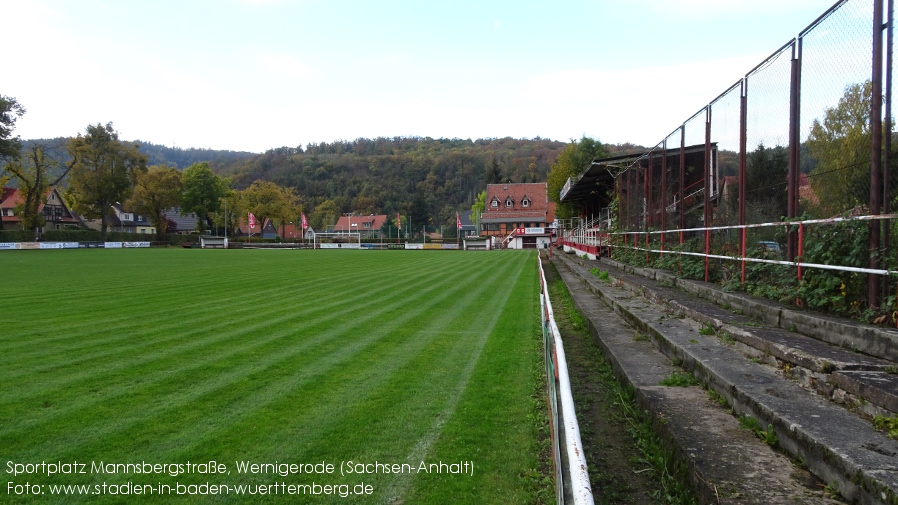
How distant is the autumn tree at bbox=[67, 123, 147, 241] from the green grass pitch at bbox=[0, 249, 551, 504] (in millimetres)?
57452

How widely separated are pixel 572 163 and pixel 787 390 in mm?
54843

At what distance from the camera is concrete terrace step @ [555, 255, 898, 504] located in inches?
95.0

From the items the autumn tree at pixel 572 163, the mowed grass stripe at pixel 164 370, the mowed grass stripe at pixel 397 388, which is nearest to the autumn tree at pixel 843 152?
the mowed grass stripe at pixel 397 388

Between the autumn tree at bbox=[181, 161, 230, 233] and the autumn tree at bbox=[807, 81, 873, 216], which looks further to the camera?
the autumn tree at bbox=[181, 161, 230, 233]

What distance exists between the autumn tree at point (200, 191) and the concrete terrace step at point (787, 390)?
261ft

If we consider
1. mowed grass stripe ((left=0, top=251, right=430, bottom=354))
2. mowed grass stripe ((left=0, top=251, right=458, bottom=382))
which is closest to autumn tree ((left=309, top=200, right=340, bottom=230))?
mowed grass stripe ((left=0, top=251, right=430, bottom=354))

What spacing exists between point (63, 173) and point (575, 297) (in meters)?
65.5

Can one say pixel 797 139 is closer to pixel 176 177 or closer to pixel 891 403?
pixel 891 403

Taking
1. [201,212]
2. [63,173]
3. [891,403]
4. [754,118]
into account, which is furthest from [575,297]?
[201,212]

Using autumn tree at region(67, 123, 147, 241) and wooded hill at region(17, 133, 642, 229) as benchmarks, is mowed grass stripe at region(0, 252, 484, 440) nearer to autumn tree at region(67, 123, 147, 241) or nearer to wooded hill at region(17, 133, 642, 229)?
autumn tree at region(67, 123, 147, 241)

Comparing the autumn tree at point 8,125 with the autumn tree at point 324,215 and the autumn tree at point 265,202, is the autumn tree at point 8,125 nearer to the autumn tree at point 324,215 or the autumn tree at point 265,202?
the autumn tree at point 265,202

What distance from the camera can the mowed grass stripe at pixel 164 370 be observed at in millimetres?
4516

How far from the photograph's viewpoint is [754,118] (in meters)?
7.24

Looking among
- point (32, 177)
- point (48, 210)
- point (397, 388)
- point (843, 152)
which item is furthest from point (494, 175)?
point (397, 388)
